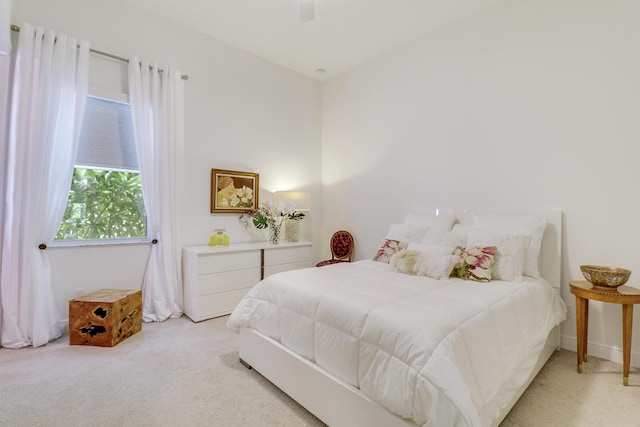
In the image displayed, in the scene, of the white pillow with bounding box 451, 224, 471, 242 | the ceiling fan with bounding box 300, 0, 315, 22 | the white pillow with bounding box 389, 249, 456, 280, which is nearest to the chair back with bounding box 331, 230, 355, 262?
the white pillow with bounding box 451, 224, 471, 242

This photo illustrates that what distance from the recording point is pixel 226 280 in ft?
10.8

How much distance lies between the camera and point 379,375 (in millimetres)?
1391

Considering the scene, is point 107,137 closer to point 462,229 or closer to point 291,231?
point 291,231

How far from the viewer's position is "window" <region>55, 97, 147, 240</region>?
9.37 ft

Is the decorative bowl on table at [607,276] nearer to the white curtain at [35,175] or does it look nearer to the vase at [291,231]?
the vase at [291,231]

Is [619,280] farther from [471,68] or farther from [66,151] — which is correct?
[66,151]

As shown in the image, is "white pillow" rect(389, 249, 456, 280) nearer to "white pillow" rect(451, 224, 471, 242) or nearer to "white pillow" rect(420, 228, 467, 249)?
"white pillow" rect(420, 228, 467, 249)

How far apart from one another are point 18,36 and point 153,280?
7.53 ft

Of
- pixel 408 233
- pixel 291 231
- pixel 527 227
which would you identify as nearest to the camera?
pixel 527 227

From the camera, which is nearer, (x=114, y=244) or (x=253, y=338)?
(x=253, y=338)

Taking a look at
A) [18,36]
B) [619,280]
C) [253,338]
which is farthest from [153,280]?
[619,280]

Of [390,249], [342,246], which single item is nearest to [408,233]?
[390,249]

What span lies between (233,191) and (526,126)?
3.11 metres

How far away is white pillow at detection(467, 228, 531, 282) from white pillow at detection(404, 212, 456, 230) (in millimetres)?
503
